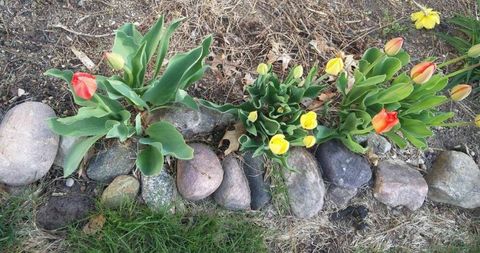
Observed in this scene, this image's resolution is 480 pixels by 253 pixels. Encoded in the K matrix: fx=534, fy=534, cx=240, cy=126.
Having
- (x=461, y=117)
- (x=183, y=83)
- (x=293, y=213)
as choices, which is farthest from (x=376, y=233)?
(x=183, y=83)

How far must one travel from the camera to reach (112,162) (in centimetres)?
213

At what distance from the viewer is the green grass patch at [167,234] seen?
6.84ft

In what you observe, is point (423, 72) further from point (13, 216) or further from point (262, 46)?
point (13, 216)

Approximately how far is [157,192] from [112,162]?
0.22 m

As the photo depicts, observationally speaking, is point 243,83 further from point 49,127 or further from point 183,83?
point 49,127

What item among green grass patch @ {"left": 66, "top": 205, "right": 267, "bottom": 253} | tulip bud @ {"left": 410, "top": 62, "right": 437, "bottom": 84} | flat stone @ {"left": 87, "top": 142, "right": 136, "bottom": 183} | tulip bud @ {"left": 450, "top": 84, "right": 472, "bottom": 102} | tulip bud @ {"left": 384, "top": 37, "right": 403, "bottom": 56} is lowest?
green grass patch @ {"left": 66, "top": 205, "right": 267, "bottom": 253}

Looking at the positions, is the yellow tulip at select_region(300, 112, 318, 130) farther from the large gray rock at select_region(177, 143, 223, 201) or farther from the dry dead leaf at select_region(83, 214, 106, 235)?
Result: the dry dead leaf at select_region(83, 214, 106, 235)

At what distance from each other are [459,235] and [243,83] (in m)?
1.28

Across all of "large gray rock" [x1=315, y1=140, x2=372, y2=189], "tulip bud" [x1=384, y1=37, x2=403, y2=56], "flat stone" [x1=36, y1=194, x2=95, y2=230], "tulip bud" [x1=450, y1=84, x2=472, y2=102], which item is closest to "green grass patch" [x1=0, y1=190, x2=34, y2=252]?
"flat stone" [x1=36, y1=194, x2=95, y2=230]

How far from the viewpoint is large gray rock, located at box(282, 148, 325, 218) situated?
2.32 meters

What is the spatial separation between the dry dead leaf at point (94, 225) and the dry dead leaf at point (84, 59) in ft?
2.07

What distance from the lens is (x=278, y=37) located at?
2557 millimetres

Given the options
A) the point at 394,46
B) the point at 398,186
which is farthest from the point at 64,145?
the point at 398,186

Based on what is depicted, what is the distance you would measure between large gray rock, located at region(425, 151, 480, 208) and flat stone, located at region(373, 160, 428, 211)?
0.28ft
